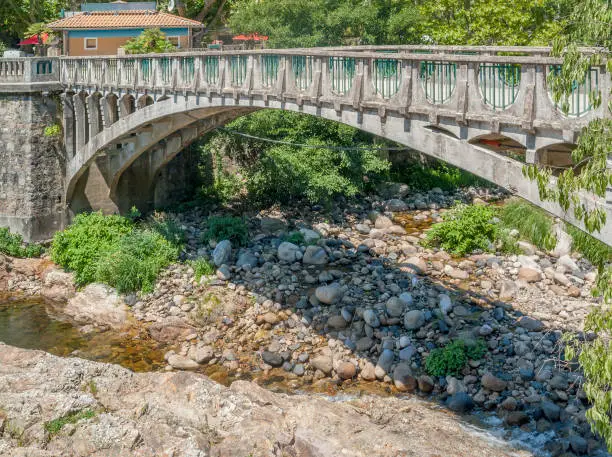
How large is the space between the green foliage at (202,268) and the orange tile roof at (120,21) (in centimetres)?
1053

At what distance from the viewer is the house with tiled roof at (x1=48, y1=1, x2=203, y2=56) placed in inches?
1233

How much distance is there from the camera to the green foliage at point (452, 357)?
18.9 meters

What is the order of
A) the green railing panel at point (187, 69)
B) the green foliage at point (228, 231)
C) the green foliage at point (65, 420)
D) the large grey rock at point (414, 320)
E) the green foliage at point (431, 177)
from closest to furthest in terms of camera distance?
the green foliage at point (65, 420)
the large grey rock at point (414, 320)
the green railing panel at point (187, 69)
the green foliage at point (228, 231)
the green foliage at point (431, 177)

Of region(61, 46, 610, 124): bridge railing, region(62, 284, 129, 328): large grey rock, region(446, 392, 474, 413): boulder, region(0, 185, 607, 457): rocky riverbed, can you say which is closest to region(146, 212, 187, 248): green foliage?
region(0, 185, 607, 457): rocky riverbed

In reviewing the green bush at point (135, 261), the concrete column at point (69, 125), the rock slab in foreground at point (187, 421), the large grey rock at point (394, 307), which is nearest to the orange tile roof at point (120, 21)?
the concrete column at point (69, 125)

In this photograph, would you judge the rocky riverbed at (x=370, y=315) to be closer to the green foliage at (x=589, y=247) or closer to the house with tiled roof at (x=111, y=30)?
the green foliage at (x=589, y=247)

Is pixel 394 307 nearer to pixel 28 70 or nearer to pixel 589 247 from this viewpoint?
pixel 589 247

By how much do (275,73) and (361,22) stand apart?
15.8 metres

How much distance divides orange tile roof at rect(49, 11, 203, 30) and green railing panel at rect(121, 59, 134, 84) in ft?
20.2

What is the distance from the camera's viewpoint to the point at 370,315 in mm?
21234

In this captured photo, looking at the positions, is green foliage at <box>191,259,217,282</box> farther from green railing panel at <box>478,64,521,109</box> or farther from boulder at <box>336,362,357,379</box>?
green railing panel at <box>478,64,521,109</box>

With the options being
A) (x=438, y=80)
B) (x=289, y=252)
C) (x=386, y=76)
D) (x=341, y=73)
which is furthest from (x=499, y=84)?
(x=289, y=252)

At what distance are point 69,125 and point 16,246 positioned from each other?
4829mm

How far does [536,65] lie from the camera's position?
41.0 ft
